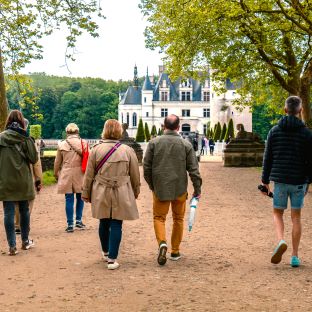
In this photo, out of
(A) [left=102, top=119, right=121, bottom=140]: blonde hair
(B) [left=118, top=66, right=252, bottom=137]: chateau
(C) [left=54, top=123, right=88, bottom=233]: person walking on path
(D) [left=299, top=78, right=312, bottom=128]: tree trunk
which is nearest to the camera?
(A) [left=102, top=119, right=121, bottom=140]: blonde hair

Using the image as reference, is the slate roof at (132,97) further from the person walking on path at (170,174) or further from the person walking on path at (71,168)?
the person walking on path at (170,174)

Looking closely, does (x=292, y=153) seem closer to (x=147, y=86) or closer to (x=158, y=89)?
(x=158, y=89)

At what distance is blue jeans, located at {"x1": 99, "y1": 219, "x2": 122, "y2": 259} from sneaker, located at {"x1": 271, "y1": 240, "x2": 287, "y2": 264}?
1505 mm

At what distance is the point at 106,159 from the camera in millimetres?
6398

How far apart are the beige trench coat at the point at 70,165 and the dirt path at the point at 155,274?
66 centimetres

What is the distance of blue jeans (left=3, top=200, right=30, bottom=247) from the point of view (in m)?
7.03

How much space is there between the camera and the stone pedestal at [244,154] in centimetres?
2684

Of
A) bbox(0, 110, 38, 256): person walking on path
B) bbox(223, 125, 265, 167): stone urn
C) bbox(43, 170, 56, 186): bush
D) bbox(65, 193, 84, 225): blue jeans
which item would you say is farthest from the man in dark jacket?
bbox(223, 125, 265, 167): stone urn

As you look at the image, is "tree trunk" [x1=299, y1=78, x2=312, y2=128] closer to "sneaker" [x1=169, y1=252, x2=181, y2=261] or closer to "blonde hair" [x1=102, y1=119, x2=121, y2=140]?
"sneaker" [x1=169, y1=252, x2=181, y2=261]

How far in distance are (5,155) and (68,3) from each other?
8886 millimetres

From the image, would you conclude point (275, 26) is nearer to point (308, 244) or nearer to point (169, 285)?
point (308, 244)

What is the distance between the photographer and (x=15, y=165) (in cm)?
720

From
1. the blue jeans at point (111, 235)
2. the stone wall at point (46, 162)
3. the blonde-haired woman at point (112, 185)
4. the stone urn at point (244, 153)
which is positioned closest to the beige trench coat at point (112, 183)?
the blonde-haired woman at point (112, 185)

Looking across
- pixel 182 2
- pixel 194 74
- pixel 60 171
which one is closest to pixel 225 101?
pixel 194 74
